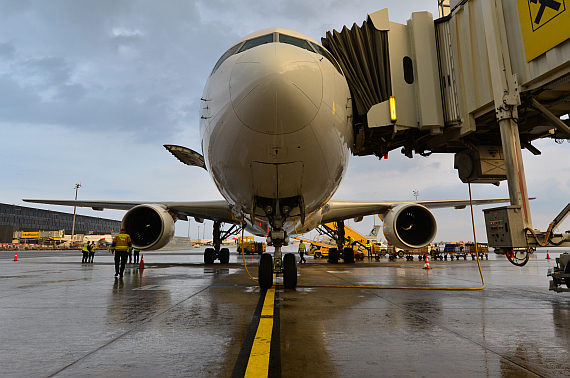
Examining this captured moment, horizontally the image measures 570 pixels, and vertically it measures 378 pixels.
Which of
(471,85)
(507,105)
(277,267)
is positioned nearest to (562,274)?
(507,105)

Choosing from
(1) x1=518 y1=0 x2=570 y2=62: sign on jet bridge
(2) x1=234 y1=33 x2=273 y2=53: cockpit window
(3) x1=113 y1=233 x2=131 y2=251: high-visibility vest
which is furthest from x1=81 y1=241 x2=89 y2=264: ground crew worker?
(1) x1=518 y1=0 x2=570 y2=62: sign on jet bridge

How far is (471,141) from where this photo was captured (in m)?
7.05

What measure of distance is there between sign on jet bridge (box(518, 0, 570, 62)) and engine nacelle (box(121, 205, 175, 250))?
9.59 meters

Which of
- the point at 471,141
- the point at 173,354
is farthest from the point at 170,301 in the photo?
the point at 471,141

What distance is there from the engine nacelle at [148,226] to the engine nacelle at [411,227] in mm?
6644

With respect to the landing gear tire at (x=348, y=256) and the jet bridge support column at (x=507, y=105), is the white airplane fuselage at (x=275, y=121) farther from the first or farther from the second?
the landing gear tire at (x=348, y=256)

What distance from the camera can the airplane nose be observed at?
405 centimetres

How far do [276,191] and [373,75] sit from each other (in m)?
3.12

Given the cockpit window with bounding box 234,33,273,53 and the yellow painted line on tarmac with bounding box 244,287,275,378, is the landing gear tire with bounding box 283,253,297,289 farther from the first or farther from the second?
the cockpit window with bounding box 234,33,273,53

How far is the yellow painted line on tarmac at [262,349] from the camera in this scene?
7.09ft

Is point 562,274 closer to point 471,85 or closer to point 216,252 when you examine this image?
point 471,85

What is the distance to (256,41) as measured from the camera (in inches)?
197

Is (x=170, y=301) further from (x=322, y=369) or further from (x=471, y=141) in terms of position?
(x=471, y=141)

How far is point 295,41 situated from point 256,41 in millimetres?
551
